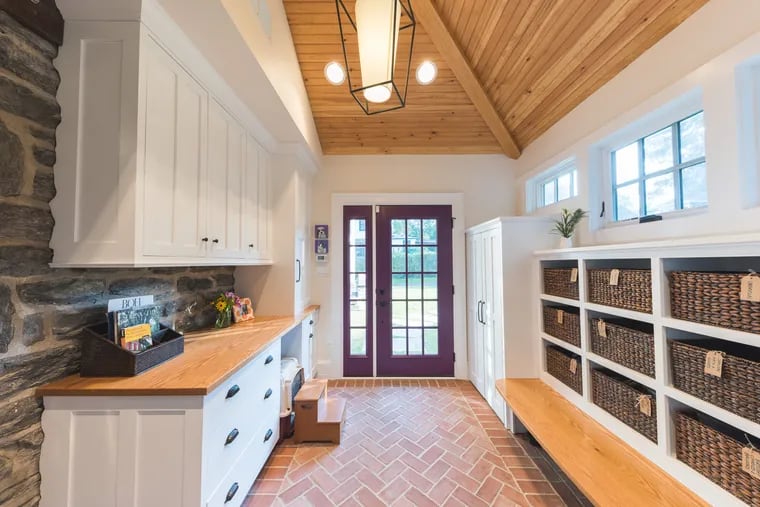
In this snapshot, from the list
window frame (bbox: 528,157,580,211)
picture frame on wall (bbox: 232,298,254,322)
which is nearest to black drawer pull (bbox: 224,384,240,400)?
picture frame on wall (bbox: 232,298,254,322)

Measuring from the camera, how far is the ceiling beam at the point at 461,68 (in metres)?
2.33

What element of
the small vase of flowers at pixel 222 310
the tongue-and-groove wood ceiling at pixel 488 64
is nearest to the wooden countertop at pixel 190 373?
the small vase of flowers at pixel 222 310

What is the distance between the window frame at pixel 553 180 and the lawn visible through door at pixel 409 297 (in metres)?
0.94

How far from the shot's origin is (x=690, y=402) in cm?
125

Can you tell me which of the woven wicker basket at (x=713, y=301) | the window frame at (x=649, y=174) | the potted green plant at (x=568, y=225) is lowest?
the woven wicker basket at (x=713, y=301)

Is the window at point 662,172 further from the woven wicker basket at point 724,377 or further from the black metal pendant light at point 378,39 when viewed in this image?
the black metal pendant light at point 378,39

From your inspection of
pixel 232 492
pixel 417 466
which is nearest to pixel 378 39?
pixel 232 492

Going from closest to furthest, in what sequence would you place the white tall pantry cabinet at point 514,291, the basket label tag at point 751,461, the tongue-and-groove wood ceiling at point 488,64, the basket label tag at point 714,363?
the basket label tag at point 751,461 → the basket label tag at point 714,363 → the tongue-and-groove wood ceiling at point 488,64 → the white tall pantry cabinet at point 514,291

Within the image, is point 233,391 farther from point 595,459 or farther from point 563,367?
point 563,367

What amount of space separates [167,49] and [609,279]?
266 cm

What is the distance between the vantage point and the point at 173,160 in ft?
4.94

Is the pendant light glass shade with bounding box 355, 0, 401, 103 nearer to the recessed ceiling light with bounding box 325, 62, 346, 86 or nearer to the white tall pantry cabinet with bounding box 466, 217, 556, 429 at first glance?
the recessed ceiling light with bounding box 325, 62, 346, 86

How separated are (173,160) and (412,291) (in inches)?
102

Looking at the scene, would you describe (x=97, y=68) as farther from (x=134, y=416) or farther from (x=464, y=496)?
(x=464, y=496)
